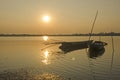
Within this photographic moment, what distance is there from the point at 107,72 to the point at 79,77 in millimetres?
4220

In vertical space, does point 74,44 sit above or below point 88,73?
above

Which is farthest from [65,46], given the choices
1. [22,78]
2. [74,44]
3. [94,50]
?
[22,78]

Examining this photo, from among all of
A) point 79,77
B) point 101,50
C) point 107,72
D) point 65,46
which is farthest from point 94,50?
point 79,77

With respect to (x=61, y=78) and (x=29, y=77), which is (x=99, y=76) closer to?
(x=61, y=78)

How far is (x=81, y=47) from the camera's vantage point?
2339 inches

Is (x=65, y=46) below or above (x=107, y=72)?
above

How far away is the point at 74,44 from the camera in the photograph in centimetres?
5997

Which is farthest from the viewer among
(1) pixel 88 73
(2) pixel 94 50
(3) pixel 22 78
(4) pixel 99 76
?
(2) pixel 94 50

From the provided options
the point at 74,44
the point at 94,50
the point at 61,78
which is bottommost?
the point at 61,78

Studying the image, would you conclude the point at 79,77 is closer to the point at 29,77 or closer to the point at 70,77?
the point at 70,77

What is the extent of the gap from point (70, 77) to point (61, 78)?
3.04ft

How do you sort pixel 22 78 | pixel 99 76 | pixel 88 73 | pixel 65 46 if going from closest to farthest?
pixel 22 78, pixel 99 76, pixel 88 73, pixel 65 46

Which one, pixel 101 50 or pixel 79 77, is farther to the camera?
pixel 101 50

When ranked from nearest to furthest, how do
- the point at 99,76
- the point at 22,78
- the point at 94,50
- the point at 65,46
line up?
the point at 22,78 < the point at 99,76 < the point at 94,50 < the point at 65,46
